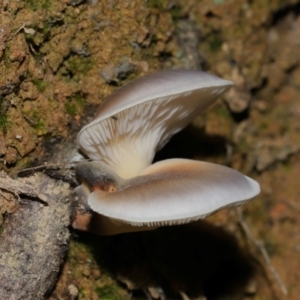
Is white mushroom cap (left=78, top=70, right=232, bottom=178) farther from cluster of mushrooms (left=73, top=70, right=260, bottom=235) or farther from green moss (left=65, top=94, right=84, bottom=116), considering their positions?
green moss (left=65, top=94, right=84, bottom=116)

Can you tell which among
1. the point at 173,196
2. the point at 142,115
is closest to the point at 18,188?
the point at 142,115

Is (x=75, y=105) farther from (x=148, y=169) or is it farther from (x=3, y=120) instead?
(x=148, y=169)

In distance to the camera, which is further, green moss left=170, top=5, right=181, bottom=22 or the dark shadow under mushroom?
green moss left=170, top=5, right=181, bottom=22

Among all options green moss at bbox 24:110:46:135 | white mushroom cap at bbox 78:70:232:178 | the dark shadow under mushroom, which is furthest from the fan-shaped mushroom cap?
the dark shadow under mushroom

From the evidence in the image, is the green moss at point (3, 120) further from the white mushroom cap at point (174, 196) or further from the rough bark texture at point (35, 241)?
the white mushroom cap at point (174, 196)

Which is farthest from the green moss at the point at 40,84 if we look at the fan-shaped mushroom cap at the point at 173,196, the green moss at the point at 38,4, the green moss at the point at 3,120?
the fan-shaped mushroom cap at the point at 173,196

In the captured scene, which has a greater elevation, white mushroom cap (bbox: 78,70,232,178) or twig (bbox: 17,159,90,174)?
white mushroom cap (bbox: 78,70,232,178)

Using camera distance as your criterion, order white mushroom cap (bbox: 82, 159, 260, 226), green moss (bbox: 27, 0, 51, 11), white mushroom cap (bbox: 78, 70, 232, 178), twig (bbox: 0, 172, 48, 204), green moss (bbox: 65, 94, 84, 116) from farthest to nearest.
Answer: green moss (bbox: 65, 94, 84, 116)
green moss (bbox: 27, 0, 51, 11)
twig (bbox: 0, 172, 48, 204)
white mushroom cap (bbox: 78, 70, 232, 178)
white mushroom cap (bbox: 82, 159, 260, 226)
